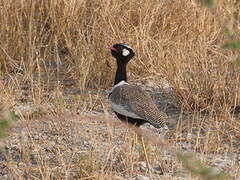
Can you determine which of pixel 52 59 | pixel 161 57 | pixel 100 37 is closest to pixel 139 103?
pixel 161 57

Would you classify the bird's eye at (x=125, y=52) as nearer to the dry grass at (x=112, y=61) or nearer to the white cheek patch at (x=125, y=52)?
the white cheek patch at (x=125, y=52)

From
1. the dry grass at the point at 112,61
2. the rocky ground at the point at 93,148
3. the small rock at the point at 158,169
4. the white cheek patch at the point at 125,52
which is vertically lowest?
the small rock at the point at 158,169

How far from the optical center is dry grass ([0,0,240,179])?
4234 mm

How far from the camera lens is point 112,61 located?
4.93 m

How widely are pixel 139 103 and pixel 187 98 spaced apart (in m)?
1.01

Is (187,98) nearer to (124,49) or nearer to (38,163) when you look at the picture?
(124,49)

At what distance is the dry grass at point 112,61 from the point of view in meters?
4.23

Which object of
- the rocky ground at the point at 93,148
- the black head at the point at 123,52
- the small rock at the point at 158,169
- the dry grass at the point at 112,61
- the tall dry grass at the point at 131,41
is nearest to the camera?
the rocky ground at the point at 93,148

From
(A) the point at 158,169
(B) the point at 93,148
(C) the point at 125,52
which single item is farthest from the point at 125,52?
(A) the point at 158,169

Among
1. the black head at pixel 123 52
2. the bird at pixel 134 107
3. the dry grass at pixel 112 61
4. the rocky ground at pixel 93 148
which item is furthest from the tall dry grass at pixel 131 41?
the bird at pixel 134 107

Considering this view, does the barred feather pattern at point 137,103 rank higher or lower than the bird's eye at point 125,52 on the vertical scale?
lower

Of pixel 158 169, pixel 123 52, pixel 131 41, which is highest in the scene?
pixel 123 52

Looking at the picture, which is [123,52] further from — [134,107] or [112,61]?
[112,61]

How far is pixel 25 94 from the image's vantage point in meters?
4.71
